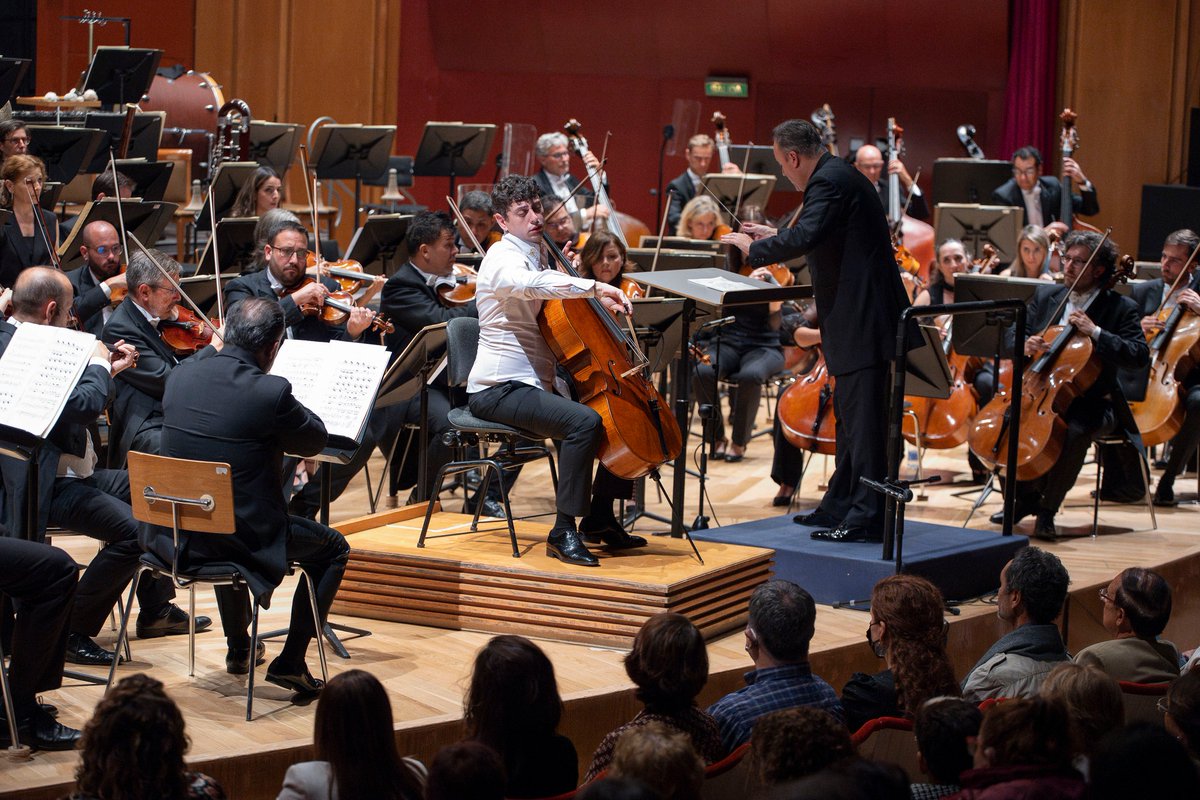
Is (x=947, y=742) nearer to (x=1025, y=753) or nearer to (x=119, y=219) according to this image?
(x=1025, y=753)

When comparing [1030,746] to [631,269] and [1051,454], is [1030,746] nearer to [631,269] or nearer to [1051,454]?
[1051,454]

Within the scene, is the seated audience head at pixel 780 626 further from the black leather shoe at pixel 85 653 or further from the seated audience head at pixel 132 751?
the black leather shoe at pixel 85 653

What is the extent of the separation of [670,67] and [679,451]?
7966mm

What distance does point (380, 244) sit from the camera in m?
6.86

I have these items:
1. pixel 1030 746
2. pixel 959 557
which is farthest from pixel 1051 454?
pixel 1030 746

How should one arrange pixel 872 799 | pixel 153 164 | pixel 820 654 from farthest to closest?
pixel 153 164 → pixel 820 654 → pixel 872 799

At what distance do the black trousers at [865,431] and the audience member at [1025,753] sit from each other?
2.53 m

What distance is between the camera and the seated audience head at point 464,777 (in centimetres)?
246

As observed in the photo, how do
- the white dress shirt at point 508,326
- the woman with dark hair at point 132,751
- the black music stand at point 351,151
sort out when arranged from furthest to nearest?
the black music stand at point 351,151 → the white dress shirt at point 508,326 → the woman with dark hair at point 132,751

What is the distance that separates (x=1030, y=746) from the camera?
264 centimetres

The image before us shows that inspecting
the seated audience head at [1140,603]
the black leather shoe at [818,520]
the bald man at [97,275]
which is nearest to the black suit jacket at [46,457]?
the bald man at [97,275]

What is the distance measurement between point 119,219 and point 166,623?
1956 mm

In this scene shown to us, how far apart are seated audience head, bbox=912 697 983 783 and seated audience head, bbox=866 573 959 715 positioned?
0.58 meters

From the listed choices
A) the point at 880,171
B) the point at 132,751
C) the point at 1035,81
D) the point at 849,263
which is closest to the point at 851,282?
the point at 849,263
